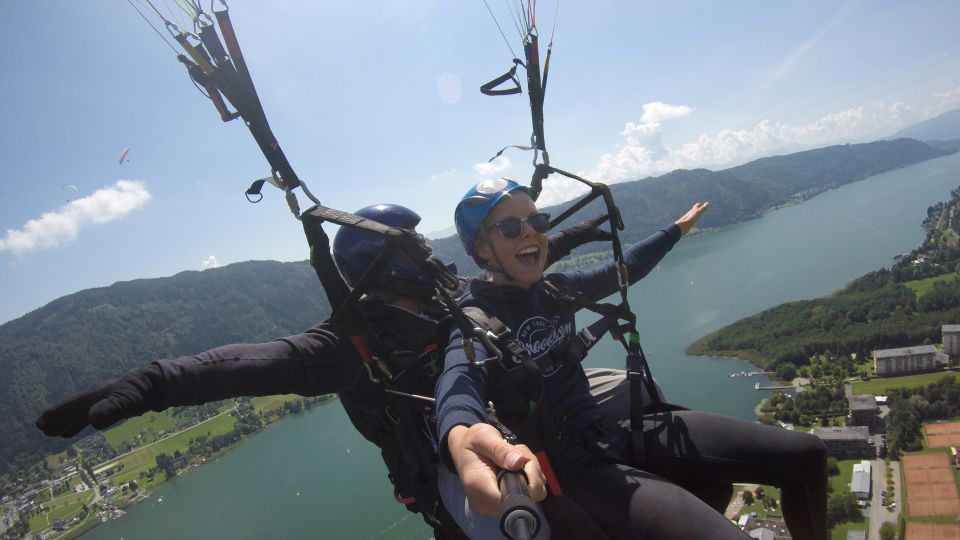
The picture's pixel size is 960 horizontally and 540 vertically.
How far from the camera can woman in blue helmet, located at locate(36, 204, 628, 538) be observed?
1.44 metres

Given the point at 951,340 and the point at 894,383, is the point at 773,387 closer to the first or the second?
the point at 894,383

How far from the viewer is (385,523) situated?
2169 centimetres

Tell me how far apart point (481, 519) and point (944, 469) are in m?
23.5

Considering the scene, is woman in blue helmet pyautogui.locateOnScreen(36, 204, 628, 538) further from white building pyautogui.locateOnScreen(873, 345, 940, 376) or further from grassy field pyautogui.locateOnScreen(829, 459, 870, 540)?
white building pyautogui.locateOnScreen(873, 345, 940, 376)

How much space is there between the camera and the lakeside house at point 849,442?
19734 millimetres

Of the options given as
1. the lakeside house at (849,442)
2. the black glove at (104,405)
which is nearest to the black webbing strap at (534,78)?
the black glove at (104,405)

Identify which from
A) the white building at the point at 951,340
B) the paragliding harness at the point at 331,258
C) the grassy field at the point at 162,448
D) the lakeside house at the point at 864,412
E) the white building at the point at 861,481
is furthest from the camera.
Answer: the grassy field at the point at 162,448

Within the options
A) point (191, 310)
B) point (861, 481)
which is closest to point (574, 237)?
point (861, 481)

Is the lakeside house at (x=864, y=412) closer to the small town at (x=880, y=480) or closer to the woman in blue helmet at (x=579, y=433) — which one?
the small town at (x=880, y=480)

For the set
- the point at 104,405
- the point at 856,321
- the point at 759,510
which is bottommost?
the point at 856,321

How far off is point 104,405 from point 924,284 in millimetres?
51971

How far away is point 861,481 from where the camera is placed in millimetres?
17453

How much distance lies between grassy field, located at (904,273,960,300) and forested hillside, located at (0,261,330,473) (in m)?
64.0

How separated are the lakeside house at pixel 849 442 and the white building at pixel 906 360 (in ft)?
30.8
